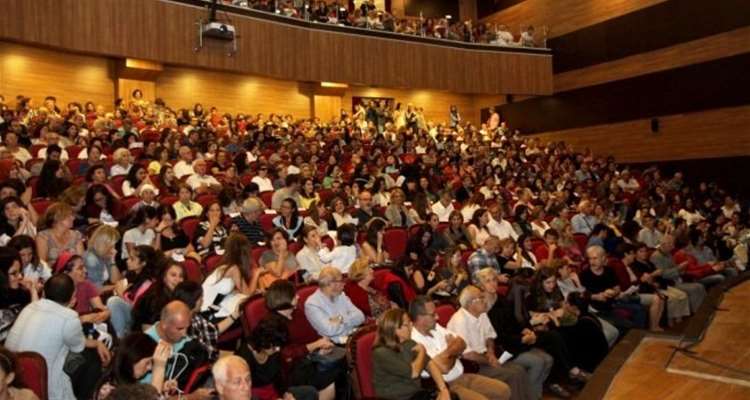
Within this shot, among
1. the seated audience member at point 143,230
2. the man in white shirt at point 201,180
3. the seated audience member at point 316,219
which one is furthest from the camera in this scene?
the man in white shirt at point 201,180

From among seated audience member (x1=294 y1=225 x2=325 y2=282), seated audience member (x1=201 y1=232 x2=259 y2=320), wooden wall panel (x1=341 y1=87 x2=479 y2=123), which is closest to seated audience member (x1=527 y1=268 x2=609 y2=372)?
seated audience member (x1=294 y1=225 x2=325 y2=282)

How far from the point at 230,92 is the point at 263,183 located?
6.26 m

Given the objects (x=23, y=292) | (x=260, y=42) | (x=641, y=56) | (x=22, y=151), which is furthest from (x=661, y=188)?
(x=23, y=292)

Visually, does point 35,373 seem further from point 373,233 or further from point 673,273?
point 673,273

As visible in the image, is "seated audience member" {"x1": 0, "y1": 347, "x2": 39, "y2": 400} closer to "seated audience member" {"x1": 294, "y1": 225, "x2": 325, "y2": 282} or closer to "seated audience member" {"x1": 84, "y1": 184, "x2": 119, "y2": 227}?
"seated audience member" {"x1": 294, "y1": 225, "x2": 325, "y2": 282}

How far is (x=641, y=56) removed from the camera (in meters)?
12.9

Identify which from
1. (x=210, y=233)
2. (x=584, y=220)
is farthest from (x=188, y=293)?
(x=584, y=220)

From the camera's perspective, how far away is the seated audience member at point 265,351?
112 inches

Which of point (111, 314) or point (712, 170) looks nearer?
point (111, 314)

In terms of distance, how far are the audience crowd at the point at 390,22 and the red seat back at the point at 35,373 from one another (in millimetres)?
9656

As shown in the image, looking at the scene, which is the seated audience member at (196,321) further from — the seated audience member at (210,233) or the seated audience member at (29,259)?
the seated audience member at (210,233)

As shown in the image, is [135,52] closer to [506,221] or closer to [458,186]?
[458,186]

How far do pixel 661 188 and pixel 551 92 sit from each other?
15.2ft

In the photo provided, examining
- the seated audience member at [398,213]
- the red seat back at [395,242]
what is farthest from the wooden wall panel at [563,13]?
the red seat back at [395,242]
